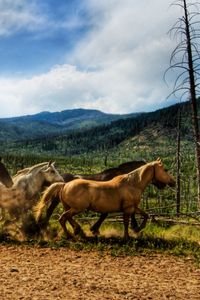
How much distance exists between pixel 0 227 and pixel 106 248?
4.06 metres

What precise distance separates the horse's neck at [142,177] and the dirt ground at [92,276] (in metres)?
2.89

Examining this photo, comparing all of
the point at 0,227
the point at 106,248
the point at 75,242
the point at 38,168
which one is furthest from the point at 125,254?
the point at 38,168

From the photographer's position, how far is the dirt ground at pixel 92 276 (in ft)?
23.3

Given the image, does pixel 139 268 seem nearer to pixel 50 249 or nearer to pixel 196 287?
pixel 196 287

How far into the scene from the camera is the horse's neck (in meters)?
12.5

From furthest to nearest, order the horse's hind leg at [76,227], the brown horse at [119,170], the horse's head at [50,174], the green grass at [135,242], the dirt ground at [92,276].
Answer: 1. the brown horse at [119,170]
2. the horse's head at [50,174]
3. the horse's hind leg at [76,227]
4. the green grass at [135,242]
5. the dirt ground at [92,276]

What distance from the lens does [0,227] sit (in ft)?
42.9

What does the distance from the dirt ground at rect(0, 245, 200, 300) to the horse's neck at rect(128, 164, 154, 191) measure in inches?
114

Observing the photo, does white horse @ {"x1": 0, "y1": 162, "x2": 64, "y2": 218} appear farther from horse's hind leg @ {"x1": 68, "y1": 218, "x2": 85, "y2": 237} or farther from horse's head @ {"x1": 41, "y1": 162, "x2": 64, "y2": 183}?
horse's hind leg @ {"x1": 68, "y1": 218, "x2": 85, "y2": 237}

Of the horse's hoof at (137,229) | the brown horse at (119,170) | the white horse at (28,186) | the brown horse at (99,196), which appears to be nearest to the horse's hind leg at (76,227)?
the brown horse at (99,196)

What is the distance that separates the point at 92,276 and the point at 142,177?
4911 millimetres

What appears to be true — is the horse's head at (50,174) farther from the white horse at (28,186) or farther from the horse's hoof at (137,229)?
the horse's hoof at (137,229)

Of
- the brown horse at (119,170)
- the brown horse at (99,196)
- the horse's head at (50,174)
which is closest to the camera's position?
the brown horse at (99,196)

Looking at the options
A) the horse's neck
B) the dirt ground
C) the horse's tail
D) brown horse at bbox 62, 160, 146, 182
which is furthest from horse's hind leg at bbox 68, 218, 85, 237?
brown horse at bbox 62, 160, 146, 182
